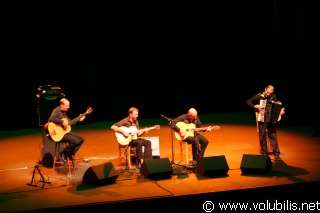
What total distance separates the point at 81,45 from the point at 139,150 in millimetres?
6713

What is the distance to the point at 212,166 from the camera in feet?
28.6

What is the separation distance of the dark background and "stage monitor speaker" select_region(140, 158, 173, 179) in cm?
710

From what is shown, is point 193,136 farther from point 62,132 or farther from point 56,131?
point 56,131

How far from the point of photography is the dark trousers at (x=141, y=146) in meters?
9.45

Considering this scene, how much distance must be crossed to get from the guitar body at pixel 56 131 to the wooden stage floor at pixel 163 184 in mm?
713

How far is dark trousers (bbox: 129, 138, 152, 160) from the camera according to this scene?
9445mm

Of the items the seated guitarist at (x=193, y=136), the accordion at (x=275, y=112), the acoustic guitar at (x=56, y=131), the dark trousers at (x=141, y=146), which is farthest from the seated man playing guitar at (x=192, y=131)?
the acoustic guitar at (x=56, y=131)

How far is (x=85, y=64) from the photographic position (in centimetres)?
1535

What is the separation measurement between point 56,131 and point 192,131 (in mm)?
2741

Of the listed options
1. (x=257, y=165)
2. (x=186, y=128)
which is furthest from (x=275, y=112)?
(x=186, y=128)

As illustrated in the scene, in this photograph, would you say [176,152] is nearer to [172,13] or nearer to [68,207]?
[68,207]

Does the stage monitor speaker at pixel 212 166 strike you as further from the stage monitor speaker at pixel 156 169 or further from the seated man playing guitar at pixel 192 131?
the seated man playing guitar at pixel 192 131

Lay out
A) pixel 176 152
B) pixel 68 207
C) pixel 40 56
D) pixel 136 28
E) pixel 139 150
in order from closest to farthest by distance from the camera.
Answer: pixel 68 207 < pixel 139 150 < pixel 176 152 < pixel 40 56 < pixel 136 28

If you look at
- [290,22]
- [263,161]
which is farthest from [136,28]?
[263,161]
